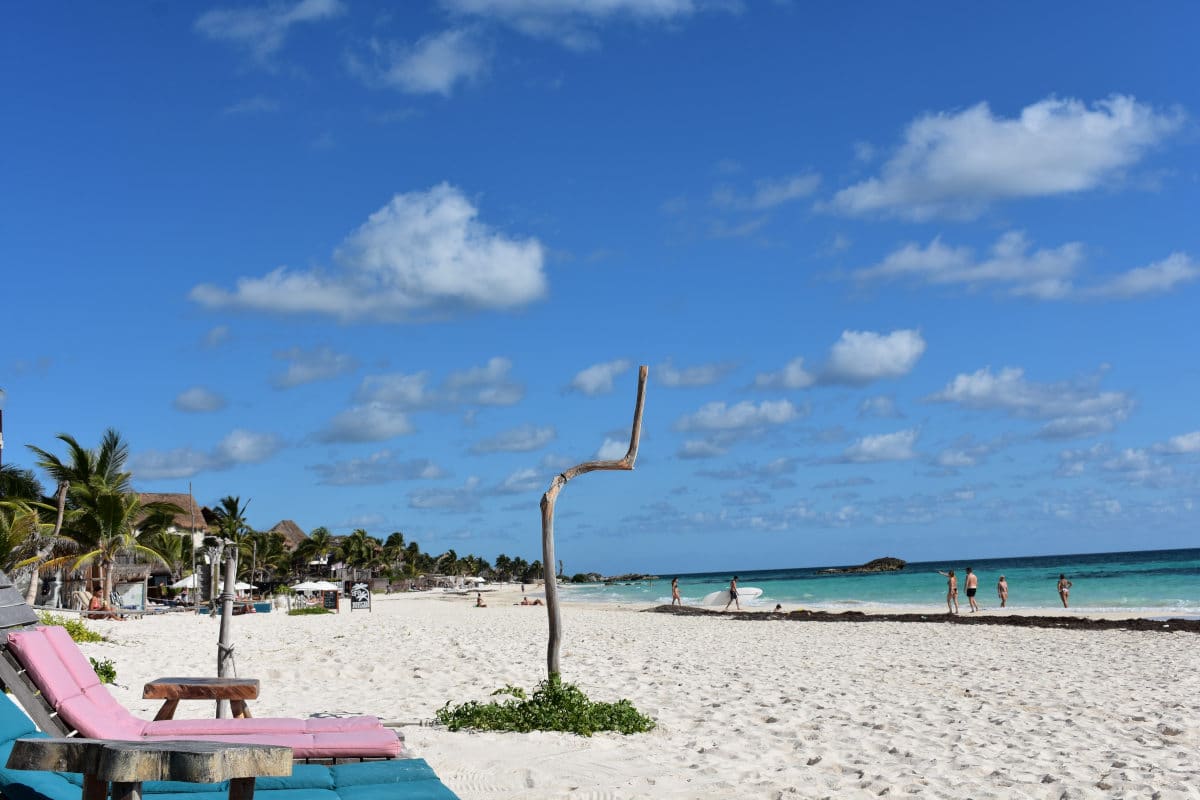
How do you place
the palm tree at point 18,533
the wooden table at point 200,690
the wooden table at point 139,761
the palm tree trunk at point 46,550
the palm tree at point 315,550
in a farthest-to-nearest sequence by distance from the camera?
1. the palm tree at point 315,550
2. the palm tree trunk at point 46,550
3. the palm tree at point 18,533
4. the wooden table at point 200,690
5. the wooden table at point 139,761

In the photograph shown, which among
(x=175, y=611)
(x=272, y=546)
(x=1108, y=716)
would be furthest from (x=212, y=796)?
(x=272, y=546)

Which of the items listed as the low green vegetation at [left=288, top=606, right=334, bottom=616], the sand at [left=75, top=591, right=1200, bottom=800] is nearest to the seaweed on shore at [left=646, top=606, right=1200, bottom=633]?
the sand at [left=75, top=591, right=1200, bottom=800]

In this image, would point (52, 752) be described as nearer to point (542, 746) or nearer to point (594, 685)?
point (542, 746)

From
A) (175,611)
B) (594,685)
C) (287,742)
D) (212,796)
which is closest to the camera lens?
(212,796)

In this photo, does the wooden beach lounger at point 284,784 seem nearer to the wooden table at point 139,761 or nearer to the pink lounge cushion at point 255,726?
the wooden table at point 139,761

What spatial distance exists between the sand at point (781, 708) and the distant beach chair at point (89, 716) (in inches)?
32.1

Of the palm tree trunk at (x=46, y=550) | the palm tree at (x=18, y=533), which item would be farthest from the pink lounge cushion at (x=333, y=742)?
the palm tree trunk at (x=46, y=550)

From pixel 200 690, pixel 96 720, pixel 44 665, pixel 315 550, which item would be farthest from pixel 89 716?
pixel 315 550

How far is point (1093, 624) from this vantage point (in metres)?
22.8

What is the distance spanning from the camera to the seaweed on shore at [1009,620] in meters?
21.7

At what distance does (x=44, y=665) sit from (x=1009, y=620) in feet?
80.9

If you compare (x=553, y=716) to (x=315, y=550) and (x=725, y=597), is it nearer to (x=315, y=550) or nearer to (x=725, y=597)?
(x=725, y=597)

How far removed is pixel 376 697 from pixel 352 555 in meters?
74.2

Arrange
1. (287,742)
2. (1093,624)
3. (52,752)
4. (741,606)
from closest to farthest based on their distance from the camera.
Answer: (52,752), (287,742), (1093,624), (741,606)
